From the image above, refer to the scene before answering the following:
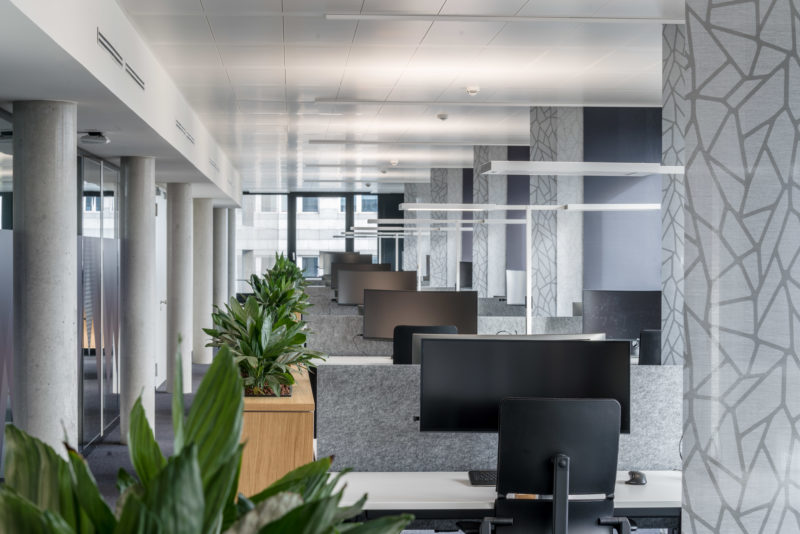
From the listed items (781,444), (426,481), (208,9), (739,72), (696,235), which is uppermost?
(208,9)

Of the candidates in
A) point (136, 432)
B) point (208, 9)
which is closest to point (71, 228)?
point (208, 9)

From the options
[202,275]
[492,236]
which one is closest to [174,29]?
[492,236]

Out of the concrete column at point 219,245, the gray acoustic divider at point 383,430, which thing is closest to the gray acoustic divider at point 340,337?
the gray acoustic divider at point 383,430

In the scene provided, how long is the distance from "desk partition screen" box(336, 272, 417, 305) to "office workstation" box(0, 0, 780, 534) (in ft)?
0.08

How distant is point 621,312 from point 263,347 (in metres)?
2.72

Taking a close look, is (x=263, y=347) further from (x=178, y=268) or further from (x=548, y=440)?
(x=178, y=268)

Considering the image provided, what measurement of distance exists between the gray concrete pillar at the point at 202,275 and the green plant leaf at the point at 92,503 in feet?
35.4

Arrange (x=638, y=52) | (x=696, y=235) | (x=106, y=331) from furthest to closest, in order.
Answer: (x=106, y=331) < (x=638, y=52) < (x=696, y=235)

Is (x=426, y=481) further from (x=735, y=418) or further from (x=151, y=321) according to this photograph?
(x=151, y=321)

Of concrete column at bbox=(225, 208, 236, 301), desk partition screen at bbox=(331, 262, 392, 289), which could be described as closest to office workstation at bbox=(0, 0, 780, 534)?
desk partition screen at bbox=(331, 262, 392, 289)

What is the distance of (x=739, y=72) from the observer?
2145 millimetres

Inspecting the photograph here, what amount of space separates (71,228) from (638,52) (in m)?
3.14

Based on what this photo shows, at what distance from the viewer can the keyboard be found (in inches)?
107

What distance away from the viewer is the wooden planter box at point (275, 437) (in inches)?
118
